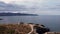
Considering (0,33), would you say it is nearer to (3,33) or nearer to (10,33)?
(3,33)

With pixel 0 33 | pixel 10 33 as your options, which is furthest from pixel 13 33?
pixel 0 33

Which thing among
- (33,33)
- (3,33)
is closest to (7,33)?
(3,33)

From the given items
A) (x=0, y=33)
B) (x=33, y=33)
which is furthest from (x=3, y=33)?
(x=33, y=33)

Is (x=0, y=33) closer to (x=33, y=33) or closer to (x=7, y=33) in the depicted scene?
(x=7, y=33)

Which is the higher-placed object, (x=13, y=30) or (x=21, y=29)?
(x=13, y=30)

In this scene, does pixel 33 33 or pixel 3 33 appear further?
pixel 3 33

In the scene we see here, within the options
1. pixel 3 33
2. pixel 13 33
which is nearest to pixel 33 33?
pixel 13 33

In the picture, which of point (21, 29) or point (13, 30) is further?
point (21, 29)

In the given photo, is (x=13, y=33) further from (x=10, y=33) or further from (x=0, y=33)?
(x=0, y=33)
